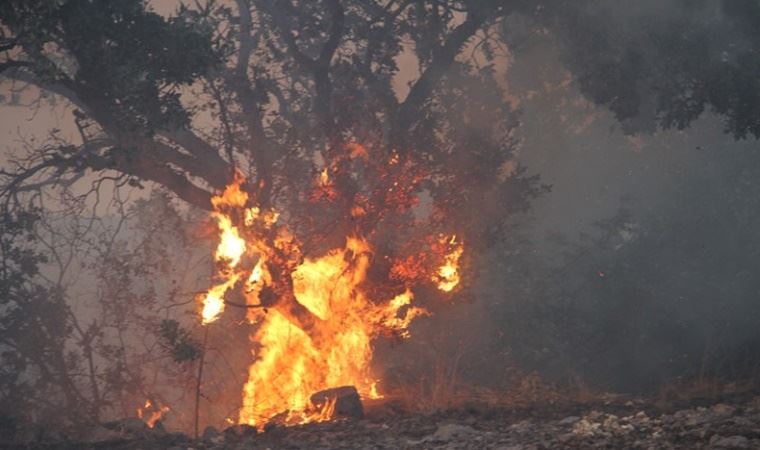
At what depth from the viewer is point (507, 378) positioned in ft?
50.7

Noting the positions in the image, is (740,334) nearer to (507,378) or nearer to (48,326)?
(507,378)

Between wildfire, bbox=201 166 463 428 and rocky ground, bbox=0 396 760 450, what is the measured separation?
2635 millimetres

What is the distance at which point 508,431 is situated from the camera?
8086 mm

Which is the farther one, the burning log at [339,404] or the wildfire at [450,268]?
the wildfire at [450,268]

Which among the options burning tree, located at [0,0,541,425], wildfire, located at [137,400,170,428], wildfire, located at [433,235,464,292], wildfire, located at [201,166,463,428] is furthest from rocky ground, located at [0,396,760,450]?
wildfire, located at [137,400,170,428]

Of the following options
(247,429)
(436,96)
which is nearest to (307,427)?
(247,429)

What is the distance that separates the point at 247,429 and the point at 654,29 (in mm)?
11183

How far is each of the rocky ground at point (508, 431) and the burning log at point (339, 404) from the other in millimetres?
251

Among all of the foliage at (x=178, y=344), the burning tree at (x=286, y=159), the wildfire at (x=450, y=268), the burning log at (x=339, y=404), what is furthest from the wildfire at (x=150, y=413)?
the wildfire at (x=450, y=268)

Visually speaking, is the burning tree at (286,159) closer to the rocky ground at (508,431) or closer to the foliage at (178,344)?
the foliage at (178,344)

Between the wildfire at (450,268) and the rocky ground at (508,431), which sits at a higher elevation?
the wildfire at (450,268)

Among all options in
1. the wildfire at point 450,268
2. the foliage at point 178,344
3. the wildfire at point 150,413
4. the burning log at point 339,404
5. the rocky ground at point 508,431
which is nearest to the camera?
the rocky ground at point 508,431

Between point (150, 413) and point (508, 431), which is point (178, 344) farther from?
point (150, 413)

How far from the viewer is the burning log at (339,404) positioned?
1039 centimetres
